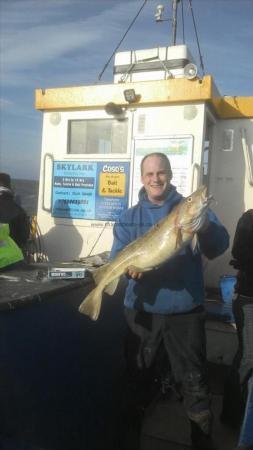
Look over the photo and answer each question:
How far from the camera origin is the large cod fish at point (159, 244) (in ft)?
9.48

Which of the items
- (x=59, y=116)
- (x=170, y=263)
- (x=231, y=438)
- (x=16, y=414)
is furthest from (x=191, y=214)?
(x=59, y=116)

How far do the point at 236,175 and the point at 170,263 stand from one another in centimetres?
329

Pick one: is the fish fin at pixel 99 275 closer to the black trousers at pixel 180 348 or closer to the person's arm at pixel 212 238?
the black trousers at pixel 180 348

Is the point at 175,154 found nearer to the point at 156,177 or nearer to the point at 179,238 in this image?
the point at 156,177

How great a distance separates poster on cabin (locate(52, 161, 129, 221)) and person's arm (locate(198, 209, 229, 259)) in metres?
2.79

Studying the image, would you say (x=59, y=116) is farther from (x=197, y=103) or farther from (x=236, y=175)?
(x=236, y=175)

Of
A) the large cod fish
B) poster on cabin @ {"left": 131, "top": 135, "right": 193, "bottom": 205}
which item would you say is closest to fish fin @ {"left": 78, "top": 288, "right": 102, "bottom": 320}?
the large cod fish

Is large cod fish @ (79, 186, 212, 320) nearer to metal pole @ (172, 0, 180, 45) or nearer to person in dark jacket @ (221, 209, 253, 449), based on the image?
person in dark jacket @ (221, 209, 253, 449)

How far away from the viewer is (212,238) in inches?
129

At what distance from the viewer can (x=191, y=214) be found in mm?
2889

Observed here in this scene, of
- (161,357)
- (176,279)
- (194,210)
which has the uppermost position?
(194,210)

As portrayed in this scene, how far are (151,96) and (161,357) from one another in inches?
136

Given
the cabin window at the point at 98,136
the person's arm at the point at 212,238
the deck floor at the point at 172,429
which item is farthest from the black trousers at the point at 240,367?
the cabin window at the point at 98,136

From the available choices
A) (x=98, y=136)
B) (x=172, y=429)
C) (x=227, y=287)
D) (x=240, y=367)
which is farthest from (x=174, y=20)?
(x=172, y=429)
